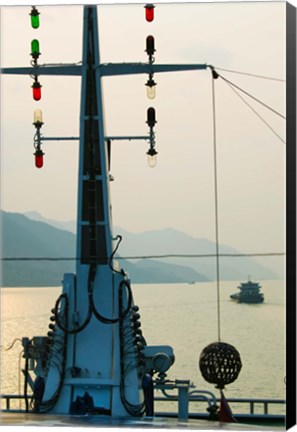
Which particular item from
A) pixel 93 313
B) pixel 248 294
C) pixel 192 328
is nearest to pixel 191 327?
pixel 192 328

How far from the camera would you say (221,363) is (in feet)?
27.7

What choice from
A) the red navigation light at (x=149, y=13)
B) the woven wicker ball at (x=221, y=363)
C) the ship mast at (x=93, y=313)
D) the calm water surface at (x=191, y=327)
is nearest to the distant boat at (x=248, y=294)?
the calm water surface at (x=191, y=327)

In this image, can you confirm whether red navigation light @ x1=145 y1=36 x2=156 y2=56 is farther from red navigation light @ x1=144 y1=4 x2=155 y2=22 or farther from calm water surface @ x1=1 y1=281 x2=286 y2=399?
calm water surface @ x1=1 y1=281 x2=286 y2=399

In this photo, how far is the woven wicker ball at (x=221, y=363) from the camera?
27.7 ft

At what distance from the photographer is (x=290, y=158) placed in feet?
23.7

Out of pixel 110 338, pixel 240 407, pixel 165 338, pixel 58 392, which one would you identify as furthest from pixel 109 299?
pixel 165 338

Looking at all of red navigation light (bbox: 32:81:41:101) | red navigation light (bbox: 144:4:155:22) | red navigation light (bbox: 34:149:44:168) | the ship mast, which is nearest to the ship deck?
the ship mast

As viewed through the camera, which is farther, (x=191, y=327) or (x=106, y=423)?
(x=191, y=327)

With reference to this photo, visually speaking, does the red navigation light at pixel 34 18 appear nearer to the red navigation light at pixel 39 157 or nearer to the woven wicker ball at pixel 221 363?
the red navigation light at pixel 39 157

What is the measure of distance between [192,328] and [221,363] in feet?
72.3

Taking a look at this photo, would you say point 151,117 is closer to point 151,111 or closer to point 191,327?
point 151,111

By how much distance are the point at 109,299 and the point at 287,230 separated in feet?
7.14

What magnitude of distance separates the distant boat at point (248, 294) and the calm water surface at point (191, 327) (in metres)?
0.20

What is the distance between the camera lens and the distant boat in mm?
18062
